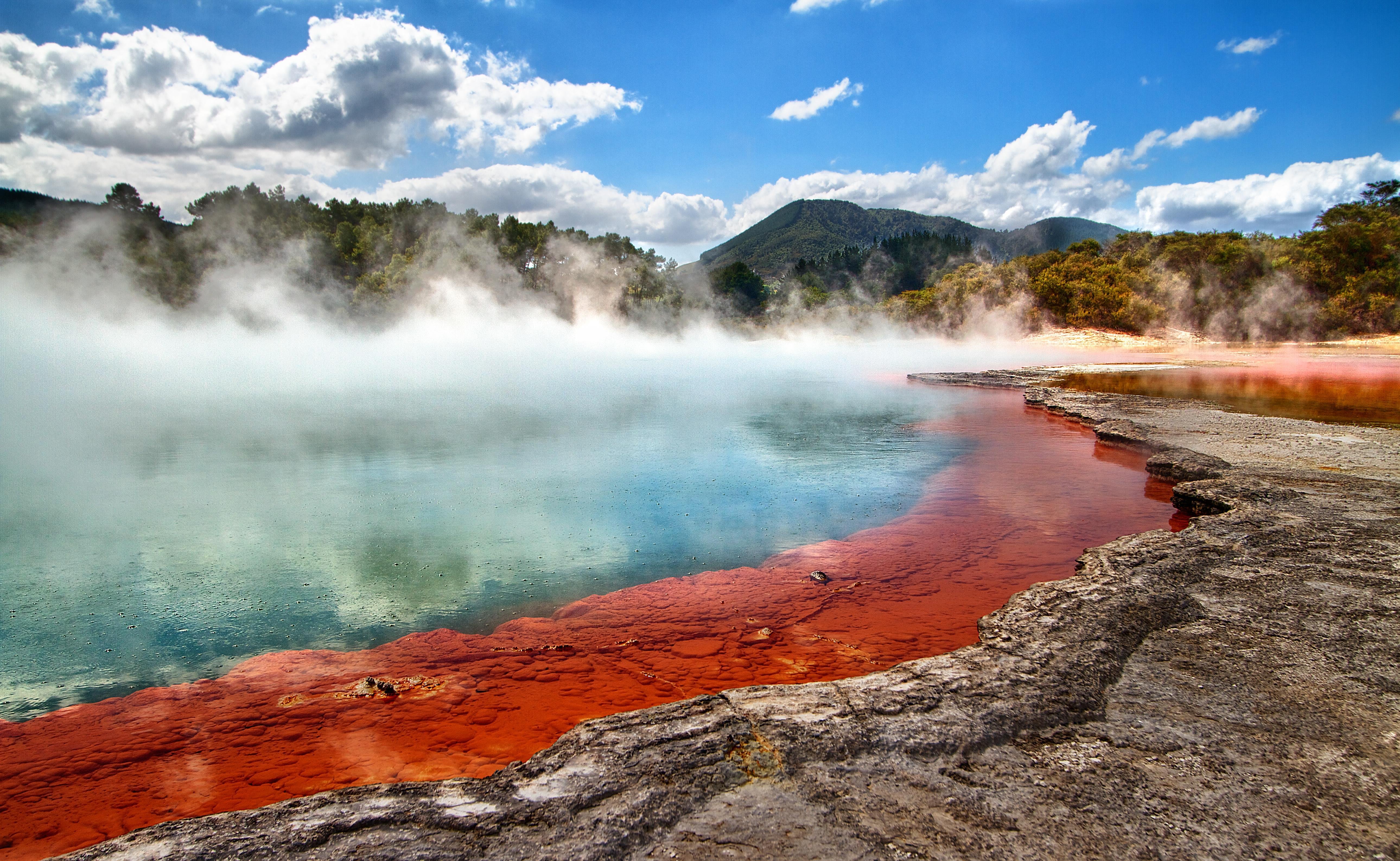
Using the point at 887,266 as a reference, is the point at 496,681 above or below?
below

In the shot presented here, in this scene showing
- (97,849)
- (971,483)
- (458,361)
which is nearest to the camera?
(97,849)

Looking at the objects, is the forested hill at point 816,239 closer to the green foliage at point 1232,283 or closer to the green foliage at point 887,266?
the green foliage at point 887,266

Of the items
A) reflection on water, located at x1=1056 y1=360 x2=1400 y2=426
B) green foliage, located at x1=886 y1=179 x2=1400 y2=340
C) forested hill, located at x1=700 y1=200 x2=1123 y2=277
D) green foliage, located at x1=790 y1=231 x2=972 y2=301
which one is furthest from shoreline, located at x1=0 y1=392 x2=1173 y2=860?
forested hill, located at x1=700 y1=200 x2=1123 y2=277

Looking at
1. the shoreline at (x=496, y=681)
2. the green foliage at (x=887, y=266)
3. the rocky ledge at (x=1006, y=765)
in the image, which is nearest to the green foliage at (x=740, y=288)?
the green foliage at (x=887, y=266)

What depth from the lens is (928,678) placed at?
3340mm

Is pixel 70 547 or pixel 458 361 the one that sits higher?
pixel 458 361

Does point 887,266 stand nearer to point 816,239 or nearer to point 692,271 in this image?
point 692,271

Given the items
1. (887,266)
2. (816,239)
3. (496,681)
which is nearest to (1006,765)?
(496,681)

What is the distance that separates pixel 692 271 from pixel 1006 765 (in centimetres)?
8367

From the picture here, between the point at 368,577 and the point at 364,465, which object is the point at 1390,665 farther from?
the point at 364,465

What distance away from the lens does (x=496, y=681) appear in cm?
425

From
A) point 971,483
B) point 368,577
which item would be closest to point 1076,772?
point 368,577

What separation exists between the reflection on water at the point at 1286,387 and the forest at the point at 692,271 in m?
20.4

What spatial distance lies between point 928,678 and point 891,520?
4275 mm
